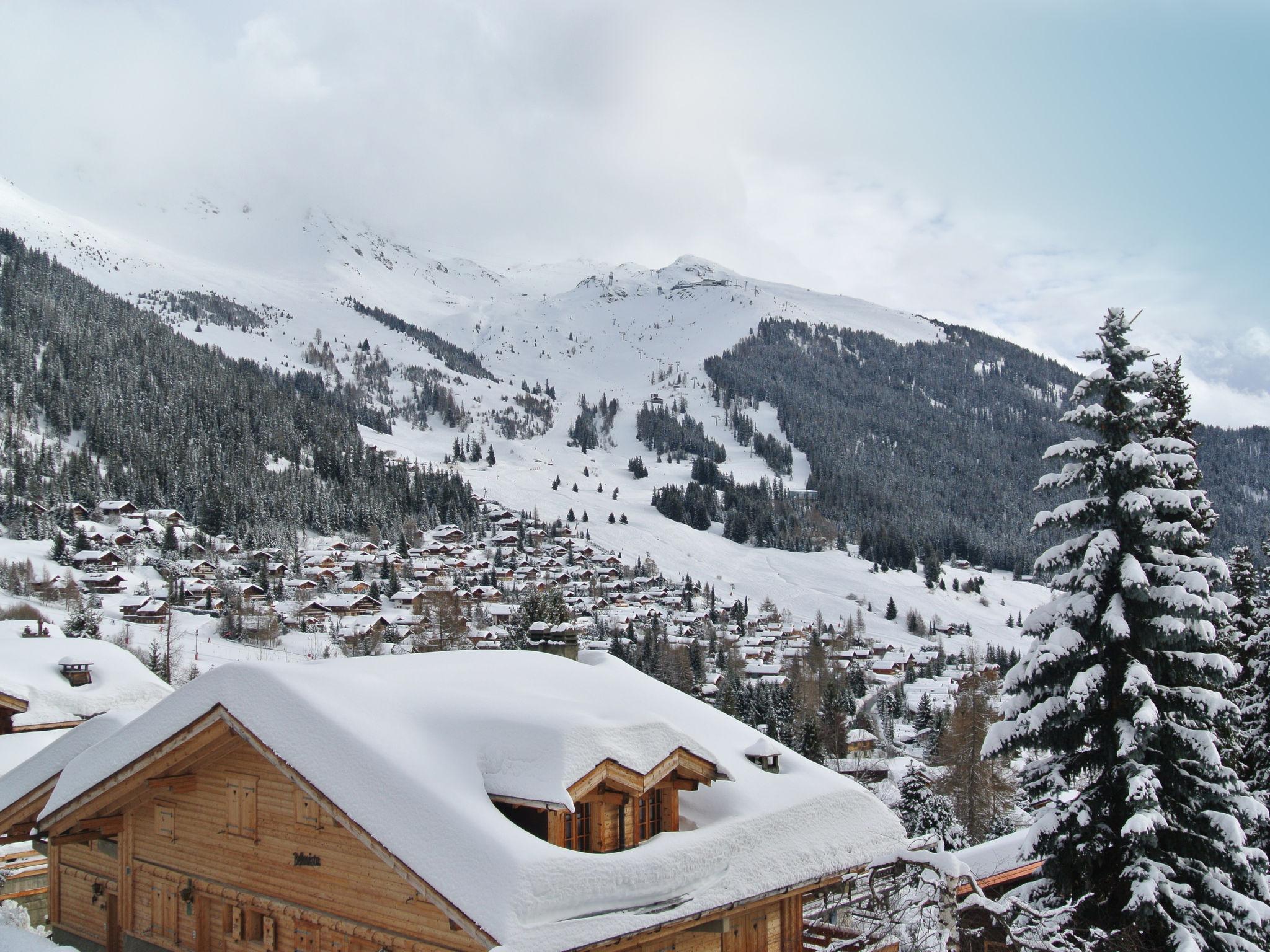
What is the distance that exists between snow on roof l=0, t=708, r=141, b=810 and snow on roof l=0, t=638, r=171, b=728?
10.4 meters

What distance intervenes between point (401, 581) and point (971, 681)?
3485 inches

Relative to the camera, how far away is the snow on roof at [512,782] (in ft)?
28.0

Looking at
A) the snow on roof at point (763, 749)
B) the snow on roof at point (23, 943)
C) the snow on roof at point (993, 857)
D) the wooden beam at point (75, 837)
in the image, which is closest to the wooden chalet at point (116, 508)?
the wooden beam at point (75, 837)

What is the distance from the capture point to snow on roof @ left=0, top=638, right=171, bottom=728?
1000 inches

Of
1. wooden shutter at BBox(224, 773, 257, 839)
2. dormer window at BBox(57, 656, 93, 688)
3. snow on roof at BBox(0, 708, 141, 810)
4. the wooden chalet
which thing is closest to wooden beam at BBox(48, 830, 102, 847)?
snow on roof at BBox(0, 708, 141, 810)

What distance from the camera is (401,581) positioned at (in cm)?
12744

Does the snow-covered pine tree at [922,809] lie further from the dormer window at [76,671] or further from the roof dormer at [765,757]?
the dormer window at [76,671]

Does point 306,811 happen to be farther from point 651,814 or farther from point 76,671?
point 76,671

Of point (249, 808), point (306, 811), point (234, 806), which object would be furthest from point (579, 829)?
point (234, 806)

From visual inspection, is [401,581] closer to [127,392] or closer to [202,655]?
[202,655]

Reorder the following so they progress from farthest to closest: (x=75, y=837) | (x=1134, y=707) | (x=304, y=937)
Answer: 1. (x=75, y=837)
2. (x=1134, y=707)
3. (x=304, y=937)

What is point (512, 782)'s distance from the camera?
9.80 m

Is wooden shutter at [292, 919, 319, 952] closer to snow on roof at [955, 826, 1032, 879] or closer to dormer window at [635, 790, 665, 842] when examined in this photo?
dormer window at [635, 790, 665, 842]

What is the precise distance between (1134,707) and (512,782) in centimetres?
905
